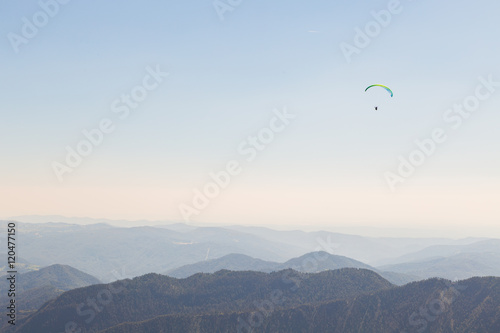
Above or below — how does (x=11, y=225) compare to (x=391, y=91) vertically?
below

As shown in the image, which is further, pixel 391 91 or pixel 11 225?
pixel 391 91
